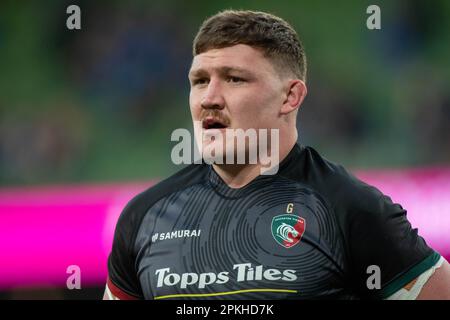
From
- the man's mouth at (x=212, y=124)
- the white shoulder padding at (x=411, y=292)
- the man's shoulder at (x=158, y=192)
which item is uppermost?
the man's mouth at (x=212, y=124)

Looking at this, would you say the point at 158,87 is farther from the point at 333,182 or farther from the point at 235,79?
the point at 333,182

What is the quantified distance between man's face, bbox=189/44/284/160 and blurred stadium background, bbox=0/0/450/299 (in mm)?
3688

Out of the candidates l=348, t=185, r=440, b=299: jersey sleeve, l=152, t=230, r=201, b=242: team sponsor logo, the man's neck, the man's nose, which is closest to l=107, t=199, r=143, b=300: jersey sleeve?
l=152, t=230, r=201, b=242: team sponsor logo

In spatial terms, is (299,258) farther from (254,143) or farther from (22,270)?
(22,270)

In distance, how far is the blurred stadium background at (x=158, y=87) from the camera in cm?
629

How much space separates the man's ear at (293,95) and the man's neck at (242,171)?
120mm

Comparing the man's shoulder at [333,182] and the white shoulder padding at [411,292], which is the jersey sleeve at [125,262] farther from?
the white shoulder padding at [411,292]

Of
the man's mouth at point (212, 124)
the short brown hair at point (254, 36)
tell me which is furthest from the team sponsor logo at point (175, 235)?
the short brown hair at point (254, 36)

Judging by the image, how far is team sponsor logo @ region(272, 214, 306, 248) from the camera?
7.52ft

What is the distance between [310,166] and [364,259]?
1.34ft

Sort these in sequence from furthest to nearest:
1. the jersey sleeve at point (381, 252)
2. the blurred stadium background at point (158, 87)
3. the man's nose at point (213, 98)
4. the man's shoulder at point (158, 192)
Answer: the blurred stadium background at point (158, 87), the man's shoulder at point (158, 192), the man's nose at point (213, 98), the jersey sleeve at point (381, 252)

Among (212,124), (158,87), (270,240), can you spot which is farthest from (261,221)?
(158,87)

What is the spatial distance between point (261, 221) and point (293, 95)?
44 cm

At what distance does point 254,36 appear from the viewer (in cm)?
238
